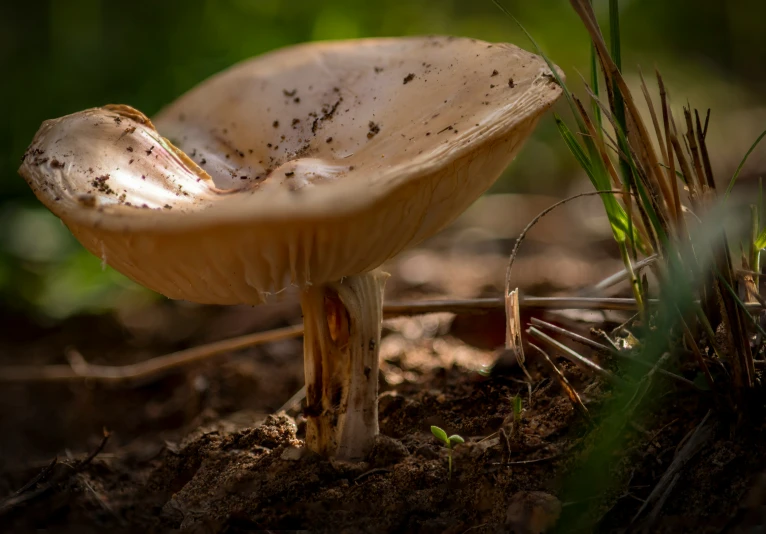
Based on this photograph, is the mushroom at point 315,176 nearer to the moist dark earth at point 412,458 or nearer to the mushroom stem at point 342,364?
the mushroom stem at point 342,364

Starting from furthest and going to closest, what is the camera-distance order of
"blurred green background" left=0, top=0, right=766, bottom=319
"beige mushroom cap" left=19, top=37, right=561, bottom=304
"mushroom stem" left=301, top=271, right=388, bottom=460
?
"blurred green background" left=0, top=0, right=766, bottom=319
"mushroom stem" left=301, top=271, right=388, bottom=460
"beige mushroom cap" left=19, top=37, right=561, bottom=304

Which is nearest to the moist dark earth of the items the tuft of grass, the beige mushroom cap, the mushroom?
the tuft of grass

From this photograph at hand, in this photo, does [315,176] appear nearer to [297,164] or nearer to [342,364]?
[297,164]

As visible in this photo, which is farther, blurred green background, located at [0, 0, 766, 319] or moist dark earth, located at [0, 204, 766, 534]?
blurred green background, located at [0, 0, 766, 319]

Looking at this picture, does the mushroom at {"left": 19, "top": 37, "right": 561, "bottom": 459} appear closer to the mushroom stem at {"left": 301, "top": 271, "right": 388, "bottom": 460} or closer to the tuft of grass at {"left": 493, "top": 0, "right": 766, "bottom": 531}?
the mushroom stem at {"left": 301, "top": 271, "right": 388, "bottom": 460}

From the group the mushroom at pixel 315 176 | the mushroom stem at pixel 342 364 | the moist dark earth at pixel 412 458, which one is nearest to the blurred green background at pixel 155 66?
the moist dark earth at pixel 412 458

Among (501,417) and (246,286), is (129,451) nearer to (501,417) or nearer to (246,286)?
(246,286)

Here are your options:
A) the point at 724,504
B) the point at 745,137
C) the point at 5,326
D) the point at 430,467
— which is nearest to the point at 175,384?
the point at 5,326
